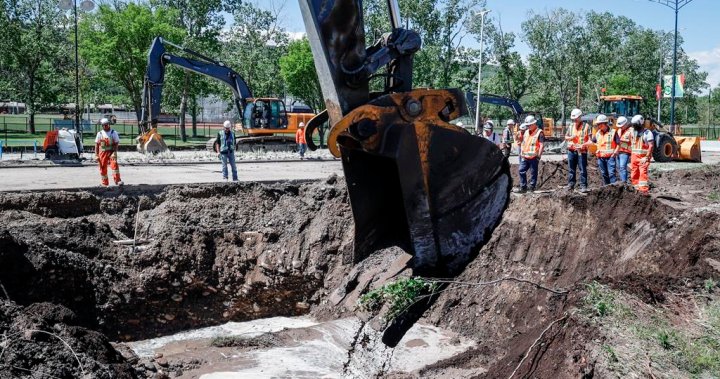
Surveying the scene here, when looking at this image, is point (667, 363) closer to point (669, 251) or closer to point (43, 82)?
point (669, 251)

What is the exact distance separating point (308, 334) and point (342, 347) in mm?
544

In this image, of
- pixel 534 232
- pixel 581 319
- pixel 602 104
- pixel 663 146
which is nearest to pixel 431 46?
pixel 602 104

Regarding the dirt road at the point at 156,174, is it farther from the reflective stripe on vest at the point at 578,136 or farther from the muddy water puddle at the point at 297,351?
the muddy water puddle at the point at 297,351

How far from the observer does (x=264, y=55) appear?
150 ft

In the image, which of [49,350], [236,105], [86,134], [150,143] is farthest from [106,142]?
[86,134]

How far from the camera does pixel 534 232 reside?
8414mm

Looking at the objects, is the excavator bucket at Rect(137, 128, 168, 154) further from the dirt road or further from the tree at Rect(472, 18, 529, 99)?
the tree at Rect(472, 18, 529, 99)

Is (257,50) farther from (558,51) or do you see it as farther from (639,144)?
(639,144)

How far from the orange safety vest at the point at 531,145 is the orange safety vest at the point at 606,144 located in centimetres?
102

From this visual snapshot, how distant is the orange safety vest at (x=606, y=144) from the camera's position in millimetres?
12201

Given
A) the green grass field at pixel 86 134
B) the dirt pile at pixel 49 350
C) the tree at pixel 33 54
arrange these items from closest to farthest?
the dirt pile at pixel 49 350 → the green grass field at pixel 86 134 → the tree at pixel 33 54

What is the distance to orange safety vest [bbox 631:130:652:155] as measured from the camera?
1184cm

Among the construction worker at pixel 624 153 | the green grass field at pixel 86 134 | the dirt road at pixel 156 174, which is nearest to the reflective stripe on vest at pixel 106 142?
the dirt road at pixel 156 174

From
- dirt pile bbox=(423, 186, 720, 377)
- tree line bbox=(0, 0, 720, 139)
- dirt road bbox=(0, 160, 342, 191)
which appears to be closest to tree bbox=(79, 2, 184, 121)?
tree line bbox=(0, 0, 720, 139)
